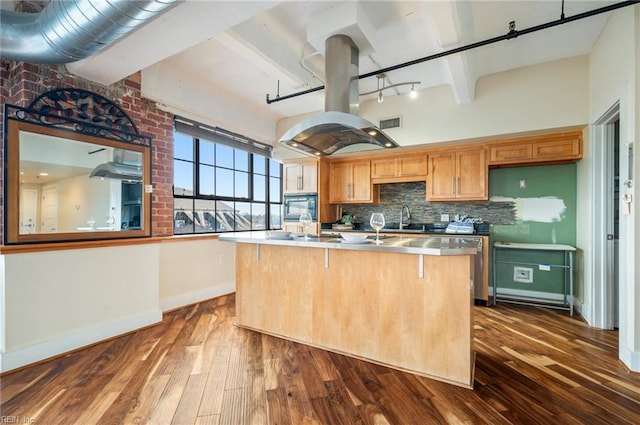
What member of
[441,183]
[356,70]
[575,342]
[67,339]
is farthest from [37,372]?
[441,183]

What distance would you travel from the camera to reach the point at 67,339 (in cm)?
252

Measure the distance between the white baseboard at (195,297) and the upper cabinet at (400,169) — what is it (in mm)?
2931

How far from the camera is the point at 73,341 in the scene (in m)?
2.55

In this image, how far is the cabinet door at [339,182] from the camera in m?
5.24

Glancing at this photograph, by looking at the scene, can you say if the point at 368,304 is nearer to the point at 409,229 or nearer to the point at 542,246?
the point at 409,229

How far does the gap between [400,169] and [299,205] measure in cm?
186

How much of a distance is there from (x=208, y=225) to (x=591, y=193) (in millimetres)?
4848

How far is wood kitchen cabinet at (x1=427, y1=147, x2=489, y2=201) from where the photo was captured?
4.18 metres

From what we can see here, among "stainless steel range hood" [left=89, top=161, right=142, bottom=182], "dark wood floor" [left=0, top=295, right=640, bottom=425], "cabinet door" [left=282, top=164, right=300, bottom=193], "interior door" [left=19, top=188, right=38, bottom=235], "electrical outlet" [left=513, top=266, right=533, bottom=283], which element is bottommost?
"dark wood floor" [left=0, top=295, right=640, bottom=425]

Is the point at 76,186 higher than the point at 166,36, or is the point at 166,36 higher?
the point at 166,36

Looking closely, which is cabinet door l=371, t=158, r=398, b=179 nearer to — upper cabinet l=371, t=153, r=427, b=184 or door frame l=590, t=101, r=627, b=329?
upper cabinet l=371, t=153, r=427, b=184

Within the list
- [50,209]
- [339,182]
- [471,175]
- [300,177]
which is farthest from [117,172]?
[471,175]

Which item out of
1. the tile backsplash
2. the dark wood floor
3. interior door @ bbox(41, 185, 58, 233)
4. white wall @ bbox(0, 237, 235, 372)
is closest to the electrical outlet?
the tile backsplash

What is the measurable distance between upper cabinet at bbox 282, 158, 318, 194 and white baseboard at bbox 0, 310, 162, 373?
2.96 m
